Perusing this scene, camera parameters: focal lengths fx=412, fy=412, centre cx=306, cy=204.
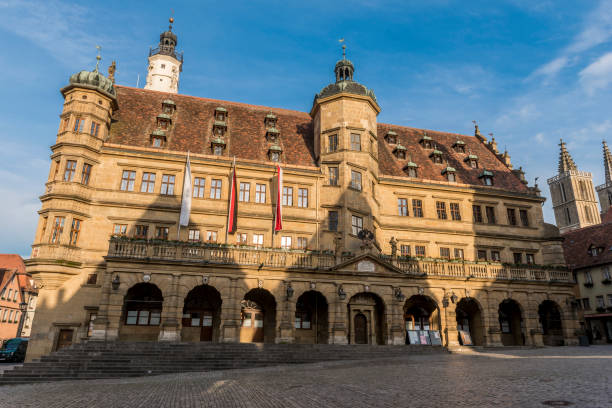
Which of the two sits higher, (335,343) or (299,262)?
(299,262)

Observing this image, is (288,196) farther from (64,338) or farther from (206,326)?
(64,338)

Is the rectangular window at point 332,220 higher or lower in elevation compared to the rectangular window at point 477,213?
lower

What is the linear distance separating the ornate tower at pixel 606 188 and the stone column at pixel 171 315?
12942 cm

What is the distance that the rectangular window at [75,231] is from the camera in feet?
98.9

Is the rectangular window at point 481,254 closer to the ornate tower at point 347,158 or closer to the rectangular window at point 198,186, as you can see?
the ornate tower at point 347,158

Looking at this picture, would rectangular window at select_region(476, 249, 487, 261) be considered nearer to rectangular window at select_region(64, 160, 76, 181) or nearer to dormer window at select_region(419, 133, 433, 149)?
dormer window at select_region(419, 133, 433, 149)

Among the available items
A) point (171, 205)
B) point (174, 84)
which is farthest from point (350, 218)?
point (174, 84)

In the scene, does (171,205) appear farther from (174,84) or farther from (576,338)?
(174,84)

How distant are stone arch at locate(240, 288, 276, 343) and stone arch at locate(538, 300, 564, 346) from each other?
904 inches

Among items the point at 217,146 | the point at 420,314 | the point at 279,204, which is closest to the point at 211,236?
the point at 279,204

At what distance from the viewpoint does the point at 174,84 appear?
79812 millimetres

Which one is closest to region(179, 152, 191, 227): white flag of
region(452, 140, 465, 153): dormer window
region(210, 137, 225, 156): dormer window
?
region(210, 137, 225, 156): dormer window

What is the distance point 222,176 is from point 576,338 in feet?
104

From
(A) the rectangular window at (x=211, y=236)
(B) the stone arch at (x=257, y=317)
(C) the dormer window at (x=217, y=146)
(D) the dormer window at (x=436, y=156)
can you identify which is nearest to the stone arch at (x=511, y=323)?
(D) the dormer window at (x=436, y=156)
